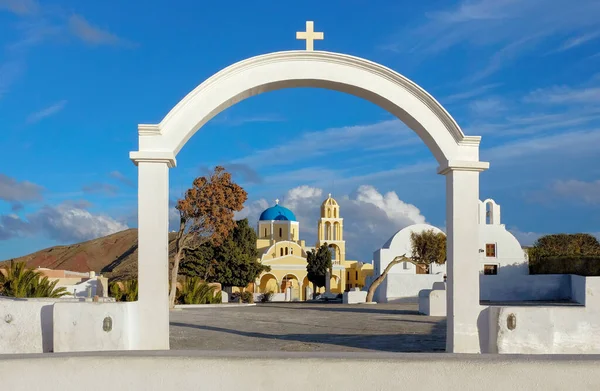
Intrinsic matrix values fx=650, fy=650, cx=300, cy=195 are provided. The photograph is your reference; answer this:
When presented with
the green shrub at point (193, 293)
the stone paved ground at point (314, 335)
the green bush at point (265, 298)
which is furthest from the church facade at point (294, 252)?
the stone paved ground at point (314, 335)

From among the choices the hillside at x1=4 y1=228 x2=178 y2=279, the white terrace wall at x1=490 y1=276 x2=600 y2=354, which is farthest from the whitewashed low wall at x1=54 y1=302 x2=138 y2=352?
the hillside at x1=4 y1=228 x2=178 y2=279

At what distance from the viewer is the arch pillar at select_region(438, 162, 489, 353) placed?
8.30 metres

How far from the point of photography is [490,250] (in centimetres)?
3594

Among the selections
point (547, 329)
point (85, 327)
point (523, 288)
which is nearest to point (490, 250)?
point (523, 288)

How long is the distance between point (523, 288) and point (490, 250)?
7.56 meters

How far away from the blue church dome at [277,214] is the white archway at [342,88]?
179 feet

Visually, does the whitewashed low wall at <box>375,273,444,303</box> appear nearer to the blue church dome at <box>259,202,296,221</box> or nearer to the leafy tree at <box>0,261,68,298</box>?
the leafy tree at <box>0,261,68,298</box>

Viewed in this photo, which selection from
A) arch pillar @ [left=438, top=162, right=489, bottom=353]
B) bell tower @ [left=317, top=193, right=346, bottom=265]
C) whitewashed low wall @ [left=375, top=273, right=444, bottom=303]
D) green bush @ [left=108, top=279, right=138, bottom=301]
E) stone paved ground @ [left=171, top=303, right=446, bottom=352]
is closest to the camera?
arch pillar @ [left=438, top=162, right=489, bottom=353]

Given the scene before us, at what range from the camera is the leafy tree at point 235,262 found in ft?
118

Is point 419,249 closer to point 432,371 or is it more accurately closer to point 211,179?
point 211,179

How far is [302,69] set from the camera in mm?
8469

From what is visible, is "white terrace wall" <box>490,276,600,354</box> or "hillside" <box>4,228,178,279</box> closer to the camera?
"white terrace wall" <box>490,276,600,354</box>

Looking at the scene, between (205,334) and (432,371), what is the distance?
7.58 metres

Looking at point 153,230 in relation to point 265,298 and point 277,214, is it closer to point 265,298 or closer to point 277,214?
point 265,298
